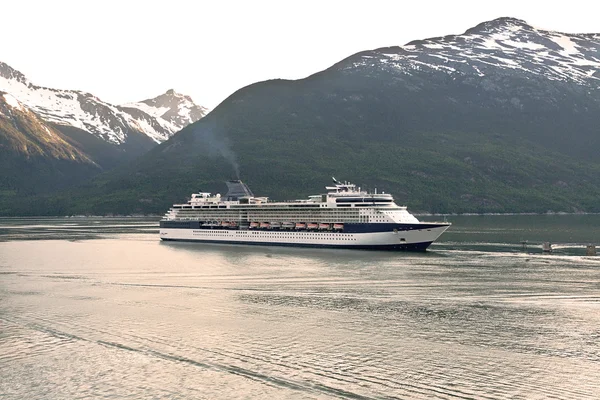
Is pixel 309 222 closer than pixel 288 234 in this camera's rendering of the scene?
Yes

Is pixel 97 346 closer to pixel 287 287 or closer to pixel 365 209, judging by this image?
pixel 287 287

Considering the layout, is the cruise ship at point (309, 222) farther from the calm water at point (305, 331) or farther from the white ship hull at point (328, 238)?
the calm water at point (305, 331)

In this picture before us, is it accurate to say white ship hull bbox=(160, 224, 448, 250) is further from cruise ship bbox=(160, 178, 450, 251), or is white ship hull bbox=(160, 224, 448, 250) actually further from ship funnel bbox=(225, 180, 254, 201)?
ship funnel bbox=(225, 180, 254, 201)

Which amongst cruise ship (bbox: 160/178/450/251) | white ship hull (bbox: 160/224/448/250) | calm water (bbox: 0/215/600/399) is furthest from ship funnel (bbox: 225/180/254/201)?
calm water (bbox: 0/215/600/399)

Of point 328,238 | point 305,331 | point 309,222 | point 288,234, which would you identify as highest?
point 309,222

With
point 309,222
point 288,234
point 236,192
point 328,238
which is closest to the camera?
point 328,238

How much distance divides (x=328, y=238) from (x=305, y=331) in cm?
7102

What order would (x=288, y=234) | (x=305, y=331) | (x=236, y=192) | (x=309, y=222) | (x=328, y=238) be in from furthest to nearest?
(x=236, y=192) → (x=288, y=234) → (x=309, y=222) → (x=328, y=238) → (x=305, y=331)

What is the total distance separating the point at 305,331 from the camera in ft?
161

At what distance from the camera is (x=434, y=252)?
11006 centimetres

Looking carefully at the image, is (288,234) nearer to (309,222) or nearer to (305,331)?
(309,222)

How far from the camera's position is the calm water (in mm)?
36688

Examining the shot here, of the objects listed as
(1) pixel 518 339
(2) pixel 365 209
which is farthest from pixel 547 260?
(1) pixel 518 339

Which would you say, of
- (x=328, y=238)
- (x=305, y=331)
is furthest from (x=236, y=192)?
(x=305, y=331)
